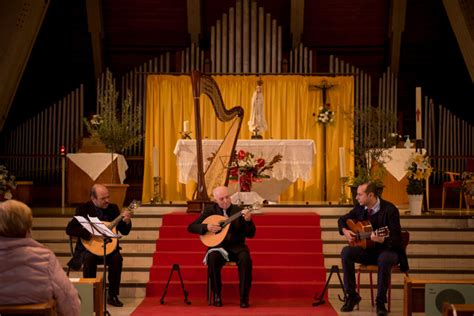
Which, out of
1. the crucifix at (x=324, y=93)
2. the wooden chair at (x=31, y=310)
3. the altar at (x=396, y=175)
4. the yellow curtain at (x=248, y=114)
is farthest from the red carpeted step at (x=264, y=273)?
the yellow curtain at (x=248, y=114)

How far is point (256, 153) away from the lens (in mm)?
12195

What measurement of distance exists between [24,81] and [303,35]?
5479 mm

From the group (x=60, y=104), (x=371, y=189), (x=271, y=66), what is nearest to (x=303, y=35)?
(x=271, y=66)

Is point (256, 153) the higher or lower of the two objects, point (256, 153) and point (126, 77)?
the lower

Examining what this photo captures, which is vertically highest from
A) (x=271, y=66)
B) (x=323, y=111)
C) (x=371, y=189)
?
(x=271, y=66)

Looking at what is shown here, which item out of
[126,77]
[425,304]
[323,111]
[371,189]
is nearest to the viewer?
[425,304]

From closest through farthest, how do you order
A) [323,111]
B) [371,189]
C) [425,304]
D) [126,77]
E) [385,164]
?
[425,304], [371,189], [385,164], [323,111], [126,77]

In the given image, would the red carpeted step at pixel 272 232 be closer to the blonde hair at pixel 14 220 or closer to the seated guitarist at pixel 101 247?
the seated guitarist at pixel 101 247

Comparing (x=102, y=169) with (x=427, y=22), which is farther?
(x=427, y=22)

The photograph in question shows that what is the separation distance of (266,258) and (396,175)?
3684 millimetres

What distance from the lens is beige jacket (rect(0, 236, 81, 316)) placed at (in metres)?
4.37

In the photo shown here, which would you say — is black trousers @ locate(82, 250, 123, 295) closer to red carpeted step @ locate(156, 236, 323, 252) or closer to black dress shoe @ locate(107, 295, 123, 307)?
black dress shoe @ locate(107, 295, 123, 307)

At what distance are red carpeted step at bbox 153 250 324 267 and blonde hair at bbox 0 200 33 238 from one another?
4.86 metres

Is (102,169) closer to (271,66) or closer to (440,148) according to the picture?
(271,66)
